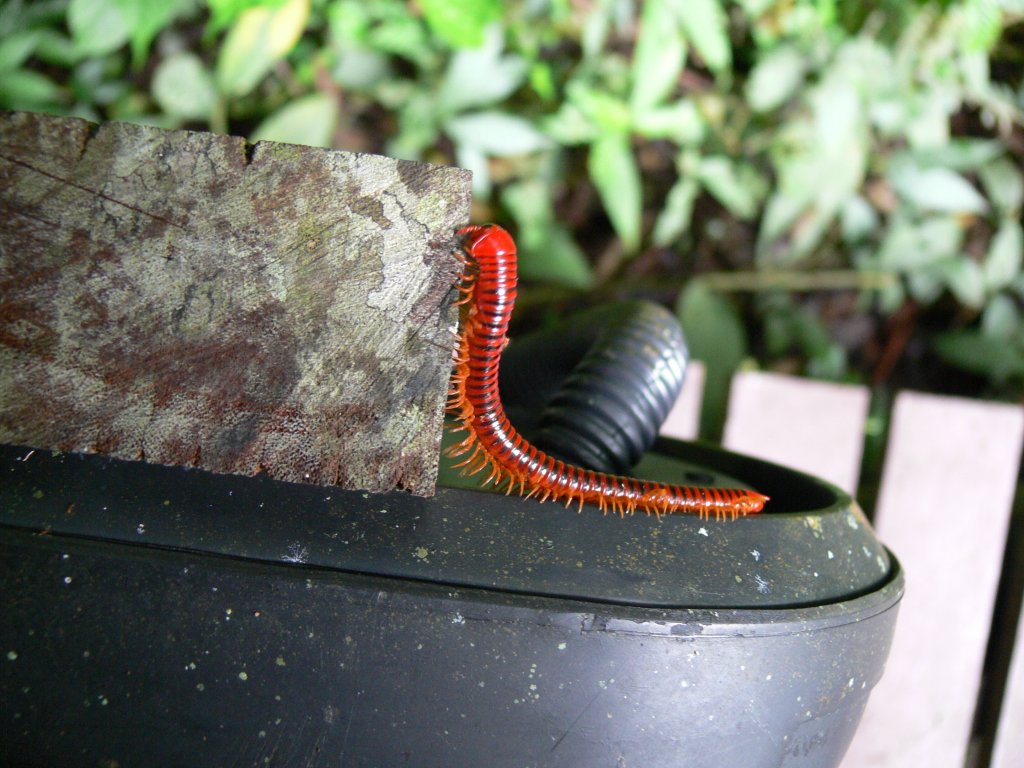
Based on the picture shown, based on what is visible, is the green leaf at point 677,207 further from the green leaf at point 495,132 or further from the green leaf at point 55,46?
the green leaf at point 55,46

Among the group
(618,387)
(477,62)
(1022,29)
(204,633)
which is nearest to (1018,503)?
(1022,29)

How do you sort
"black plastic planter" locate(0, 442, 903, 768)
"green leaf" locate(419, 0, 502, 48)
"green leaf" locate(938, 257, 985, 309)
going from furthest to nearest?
"green leaf" locate(938, 257, 985, 309) → "green leaf" locate(419, 0, 502, 48) → "black plastic planter" locate(0, 442, 903, 768)

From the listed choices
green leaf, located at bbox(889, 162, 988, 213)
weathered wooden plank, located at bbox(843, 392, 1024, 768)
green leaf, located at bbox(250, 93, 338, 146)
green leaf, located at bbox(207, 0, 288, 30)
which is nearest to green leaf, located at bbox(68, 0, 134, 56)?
green leaf, located at bbox(207, 0, 288, 30)

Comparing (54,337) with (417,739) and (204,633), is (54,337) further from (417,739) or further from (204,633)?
(417,739)

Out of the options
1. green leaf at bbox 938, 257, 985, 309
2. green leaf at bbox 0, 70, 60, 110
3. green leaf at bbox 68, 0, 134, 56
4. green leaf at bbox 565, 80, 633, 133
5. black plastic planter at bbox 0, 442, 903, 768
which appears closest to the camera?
black plastic planter at bbox 0, 442, 903, 768

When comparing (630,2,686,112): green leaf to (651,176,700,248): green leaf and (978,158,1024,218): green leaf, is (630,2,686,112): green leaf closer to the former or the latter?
(651,176,700,248): green leaf

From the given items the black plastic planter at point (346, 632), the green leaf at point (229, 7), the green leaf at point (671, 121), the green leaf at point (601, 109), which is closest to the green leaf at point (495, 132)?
the green leaf at point (601, 109)

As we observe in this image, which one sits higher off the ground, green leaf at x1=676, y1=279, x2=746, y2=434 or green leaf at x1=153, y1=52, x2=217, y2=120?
green leaf at x1=153, y1=52, x2=217, y2=120
